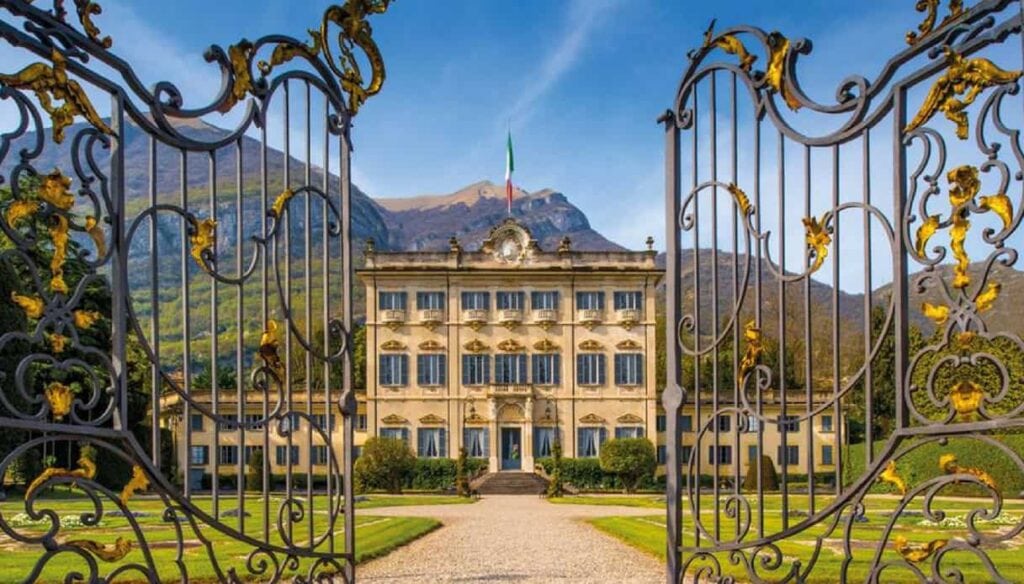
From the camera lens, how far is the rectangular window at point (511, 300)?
36.1m

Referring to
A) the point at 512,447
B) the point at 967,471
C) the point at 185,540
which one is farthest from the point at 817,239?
the point at 512,447

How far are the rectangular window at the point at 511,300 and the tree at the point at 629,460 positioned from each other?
598 centimetres

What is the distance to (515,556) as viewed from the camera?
12.8 metres

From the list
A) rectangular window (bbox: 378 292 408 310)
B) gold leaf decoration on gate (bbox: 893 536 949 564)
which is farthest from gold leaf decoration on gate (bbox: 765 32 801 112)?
rectangular window (bbox: 378 292 408 310)

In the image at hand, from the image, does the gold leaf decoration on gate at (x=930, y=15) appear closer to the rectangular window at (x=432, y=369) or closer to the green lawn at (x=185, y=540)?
the green lawn at (x=185, y=540)

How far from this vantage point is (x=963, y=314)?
404cm

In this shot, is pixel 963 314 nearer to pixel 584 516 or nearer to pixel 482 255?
pixel 584 516

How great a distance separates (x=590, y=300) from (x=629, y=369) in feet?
9.68

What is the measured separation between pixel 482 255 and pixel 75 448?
49.4 ft

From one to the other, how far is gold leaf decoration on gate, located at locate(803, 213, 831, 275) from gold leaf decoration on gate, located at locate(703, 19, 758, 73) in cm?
90

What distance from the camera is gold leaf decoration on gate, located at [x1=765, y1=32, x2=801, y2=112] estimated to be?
486 cm

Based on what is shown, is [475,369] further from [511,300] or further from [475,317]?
[511,300]

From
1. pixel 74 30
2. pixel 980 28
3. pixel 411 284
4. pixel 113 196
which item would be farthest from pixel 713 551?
pixel 411 284

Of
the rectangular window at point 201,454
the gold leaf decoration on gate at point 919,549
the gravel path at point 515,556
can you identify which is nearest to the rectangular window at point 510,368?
the rectangular window at point 201,454
